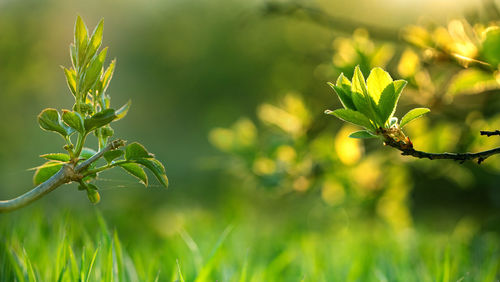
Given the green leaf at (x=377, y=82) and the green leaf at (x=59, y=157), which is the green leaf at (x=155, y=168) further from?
the green leaf at (x=377, y=82)

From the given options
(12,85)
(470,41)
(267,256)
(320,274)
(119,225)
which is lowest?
(119,225)

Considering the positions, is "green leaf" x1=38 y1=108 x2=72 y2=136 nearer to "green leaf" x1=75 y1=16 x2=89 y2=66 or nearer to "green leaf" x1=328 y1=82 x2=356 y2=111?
"green leaf" x1=75 y1=16 x2=89 y2=66

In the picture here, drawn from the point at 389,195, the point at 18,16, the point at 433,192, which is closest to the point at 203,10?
the point at 18,16

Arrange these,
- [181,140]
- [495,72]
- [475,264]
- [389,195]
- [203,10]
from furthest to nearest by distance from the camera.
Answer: [181,140] → [203,10] → [389,195] → [475,264] → [495,72]

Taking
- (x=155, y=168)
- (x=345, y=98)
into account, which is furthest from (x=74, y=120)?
(x=345, y=98)

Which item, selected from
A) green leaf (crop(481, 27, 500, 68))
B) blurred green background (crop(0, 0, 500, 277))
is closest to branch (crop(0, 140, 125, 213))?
blurred green background (crop(0, 0, 500, 277))

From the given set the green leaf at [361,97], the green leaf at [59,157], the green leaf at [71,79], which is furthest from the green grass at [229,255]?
the green leaf at [361,97]

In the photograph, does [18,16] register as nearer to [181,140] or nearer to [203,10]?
[203,10]
